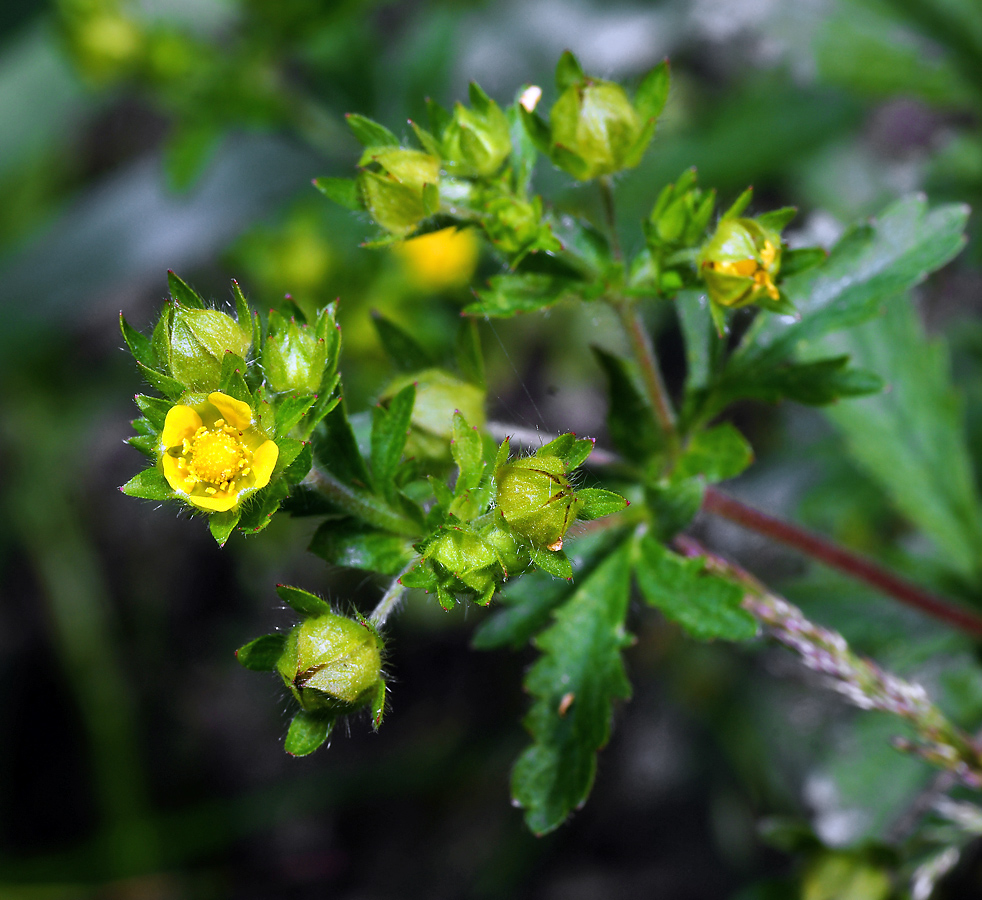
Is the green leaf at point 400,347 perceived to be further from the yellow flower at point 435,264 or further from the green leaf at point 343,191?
the yellow flower at point 435,264

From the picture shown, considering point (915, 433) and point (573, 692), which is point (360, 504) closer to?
point (573, 692)

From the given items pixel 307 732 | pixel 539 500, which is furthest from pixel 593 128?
pixel 307 732

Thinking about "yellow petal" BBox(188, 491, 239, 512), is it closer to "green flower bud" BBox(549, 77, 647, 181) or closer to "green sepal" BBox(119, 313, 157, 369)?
"green sepal" BBox(119, 313, 157, 369)

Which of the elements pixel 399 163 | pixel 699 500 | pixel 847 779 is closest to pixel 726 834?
pixel 847 779

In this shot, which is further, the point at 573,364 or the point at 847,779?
the point at 573,364

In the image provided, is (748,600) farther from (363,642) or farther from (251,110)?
(251,110)

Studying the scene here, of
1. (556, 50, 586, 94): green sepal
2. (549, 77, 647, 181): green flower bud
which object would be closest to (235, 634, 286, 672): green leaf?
(549, 77, 647, 181): green flower bud
